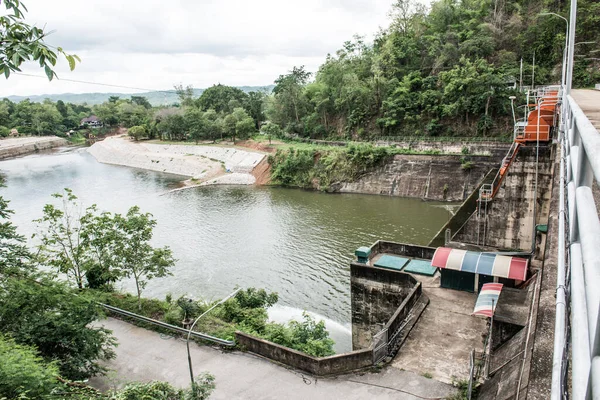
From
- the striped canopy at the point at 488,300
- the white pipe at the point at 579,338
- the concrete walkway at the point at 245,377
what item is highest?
the white pipe at the point at 579,338

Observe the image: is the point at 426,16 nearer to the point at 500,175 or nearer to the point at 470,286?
the point at 500,175

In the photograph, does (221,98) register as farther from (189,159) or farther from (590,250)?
(590,250)

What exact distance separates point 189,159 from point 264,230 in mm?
30733

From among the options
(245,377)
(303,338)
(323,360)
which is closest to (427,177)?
(303,338)

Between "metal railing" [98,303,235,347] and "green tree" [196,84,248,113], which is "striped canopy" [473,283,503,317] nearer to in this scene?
"metal railing" [98,303,235,347]

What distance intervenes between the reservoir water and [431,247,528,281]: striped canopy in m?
5.03

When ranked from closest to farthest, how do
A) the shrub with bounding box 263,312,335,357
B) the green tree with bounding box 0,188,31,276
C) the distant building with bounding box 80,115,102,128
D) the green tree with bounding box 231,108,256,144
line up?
the green tree with bounding box 0,188,31,276, the shrub with bounding box 263,312,335,357, the green tree with bounding box 231,108,256,144, the distant building with bounding box 80,115,102,128

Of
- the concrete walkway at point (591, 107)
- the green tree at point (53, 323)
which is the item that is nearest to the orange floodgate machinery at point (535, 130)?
the concrete walkway at point (591, 107)

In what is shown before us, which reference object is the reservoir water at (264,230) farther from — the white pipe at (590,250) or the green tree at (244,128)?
the white pipe at (590,250)

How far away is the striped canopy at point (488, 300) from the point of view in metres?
11.3

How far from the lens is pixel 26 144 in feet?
251

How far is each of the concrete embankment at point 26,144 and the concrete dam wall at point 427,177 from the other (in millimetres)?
66261

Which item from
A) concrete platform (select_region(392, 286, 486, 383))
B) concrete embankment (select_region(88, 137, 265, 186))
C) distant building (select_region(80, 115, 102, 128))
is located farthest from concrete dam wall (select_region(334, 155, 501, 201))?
distant building (select_region(80, 115, 102, 128))

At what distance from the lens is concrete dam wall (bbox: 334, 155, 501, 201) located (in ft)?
104
